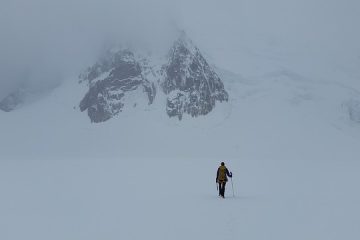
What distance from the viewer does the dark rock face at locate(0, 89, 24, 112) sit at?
6713 inches

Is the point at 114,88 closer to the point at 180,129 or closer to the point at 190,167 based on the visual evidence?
the point at 180,129

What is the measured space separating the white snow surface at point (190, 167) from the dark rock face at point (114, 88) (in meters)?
3.73

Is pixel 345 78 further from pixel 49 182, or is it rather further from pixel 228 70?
pixel 49 182

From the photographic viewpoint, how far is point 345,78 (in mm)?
132875

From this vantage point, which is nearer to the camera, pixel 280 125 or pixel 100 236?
pixel 100 236

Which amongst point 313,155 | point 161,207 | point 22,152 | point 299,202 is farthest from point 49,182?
point 22,152

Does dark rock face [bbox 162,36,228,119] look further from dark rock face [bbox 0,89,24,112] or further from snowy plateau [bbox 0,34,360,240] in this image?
dark rock face [bbox 0,89,24,112]

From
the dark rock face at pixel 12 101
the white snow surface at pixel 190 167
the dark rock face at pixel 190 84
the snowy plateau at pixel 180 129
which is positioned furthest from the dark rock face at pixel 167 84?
the dark rock face at pixel 12 101

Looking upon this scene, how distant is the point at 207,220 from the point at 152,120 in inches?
4060

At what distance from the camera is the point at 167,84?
12650cm

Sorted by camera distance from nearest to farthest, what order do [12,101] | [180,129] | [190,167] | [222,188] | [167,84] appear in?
[222,188], [190,167], [180,129], [167,84], [12,101]

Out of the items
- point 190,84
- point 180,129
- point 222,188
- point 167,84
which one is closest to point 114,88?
point 167,84

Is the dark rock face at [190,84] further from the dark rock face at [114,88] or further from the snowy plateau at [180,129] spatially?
the dark rock face at [114,88]

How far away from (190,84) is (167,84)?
230 inches
